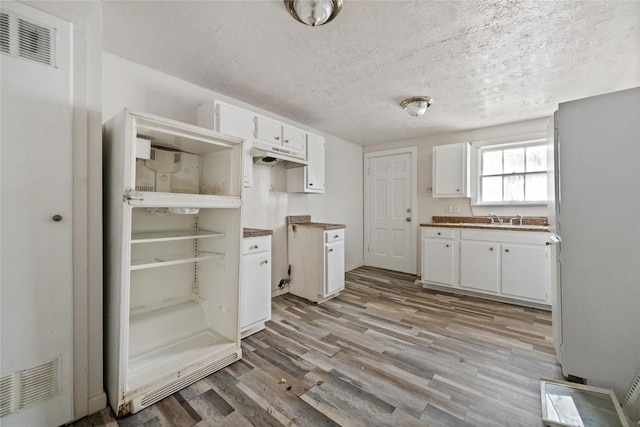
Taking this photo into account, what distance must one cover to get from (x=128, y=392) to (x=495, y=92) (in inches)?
153

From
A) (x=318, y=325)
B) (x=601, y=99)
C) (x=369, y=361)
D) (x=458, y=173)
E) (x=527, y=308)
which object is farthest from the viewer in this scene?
(x=458, y=173)

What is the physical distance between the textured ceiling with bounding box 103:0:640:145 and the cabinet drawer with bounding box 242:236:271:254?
59.8 inches

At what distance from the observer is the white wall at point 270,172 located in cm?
205

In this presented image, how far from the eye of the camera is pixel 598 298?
1527mm

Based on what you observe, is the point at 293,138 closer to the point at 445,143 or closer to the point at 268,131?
the point at 268,131

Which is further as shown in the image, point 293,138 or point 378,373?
point 293,138

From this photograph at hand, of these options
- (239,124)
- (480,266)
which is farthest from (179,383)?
(480,266)

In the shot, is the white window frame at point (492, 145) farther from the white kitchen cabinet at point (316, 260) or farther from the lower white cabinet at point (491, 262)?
the white kitchen cabinet at point (316, 260)

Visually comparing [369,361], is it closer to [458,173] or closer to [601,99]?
[601,99]

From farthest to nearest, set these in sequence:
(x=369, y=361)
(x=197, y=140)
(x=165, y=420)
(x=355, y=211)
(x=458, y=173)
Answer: (x=355, y=211)
(x=458, y=173)
(x=369, y=361)
(x=197, y=140)
(x=165, y=420)

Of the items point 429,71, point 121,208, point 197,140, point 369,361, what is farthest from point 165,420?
point 429,71

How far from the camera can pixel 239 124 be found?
8.03ft

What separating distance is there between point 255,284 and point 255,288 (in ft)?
0.12

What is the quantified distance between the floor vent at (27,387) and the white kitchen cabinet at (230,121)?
1575mm
